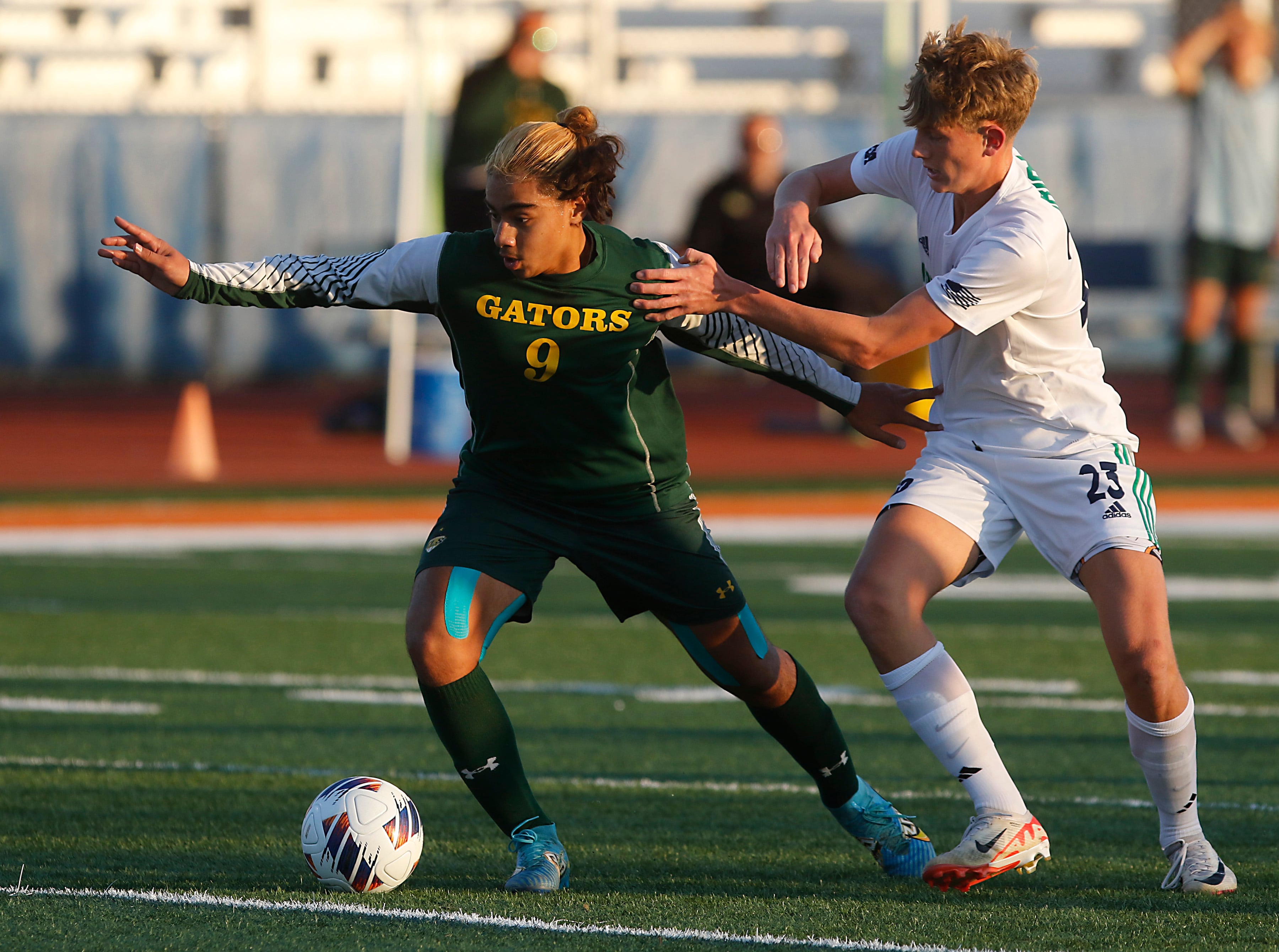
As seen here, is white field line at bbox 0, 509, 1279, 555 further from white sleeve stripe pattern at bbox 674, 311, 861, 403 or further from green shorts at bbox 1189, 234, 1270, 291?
white sleeve stripe pattern at bbox 674, 311, 861, 403

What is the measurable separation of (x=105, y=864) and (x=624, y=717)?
2628 millimetres

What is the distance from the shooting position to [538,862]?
469 cm

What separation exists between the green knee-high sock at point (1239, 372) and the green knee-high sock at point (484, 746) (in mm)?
12234

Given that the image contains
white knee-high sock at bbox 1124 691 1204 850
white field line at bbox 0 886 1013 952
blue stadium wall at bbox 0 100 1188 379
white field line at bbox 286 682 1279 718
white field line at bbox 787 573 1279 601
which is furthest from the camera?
blue stadium wall at bbox 0 100 1188 379

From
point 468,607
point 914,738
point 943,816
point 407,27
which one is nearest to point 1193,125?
point 914,738

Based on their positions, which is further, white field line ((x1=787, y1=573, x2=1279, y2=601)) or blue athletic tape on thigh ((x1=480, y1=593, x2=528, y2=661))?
white field line ((x1=787, y1=573, x2=1279, y2=601))

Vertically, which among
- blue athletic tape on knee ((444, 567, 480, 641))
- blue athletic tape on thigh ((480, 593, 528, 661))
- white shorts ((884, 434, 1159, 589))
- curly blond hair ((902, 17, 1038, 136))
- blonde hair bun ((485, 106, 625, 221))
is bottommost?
blue athletic tape on thigh ((480, 593, 528, 661))

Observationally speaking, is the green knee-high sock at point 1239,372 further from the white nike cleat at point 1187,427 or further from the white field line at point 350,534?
the white field line at point 350,534

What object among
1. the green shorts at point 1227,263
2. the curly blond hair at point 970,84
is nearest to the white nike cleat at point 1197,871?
the curly blond hair at point 970,84

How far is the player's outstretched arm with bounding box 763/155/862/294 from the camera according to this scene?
483 cm

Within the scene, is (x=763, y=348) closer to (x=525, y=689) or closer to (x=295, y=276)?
(x=295, y=276)

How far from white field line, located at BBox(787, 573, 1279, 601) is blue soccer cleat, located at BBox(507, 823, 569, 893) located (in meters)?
5.66

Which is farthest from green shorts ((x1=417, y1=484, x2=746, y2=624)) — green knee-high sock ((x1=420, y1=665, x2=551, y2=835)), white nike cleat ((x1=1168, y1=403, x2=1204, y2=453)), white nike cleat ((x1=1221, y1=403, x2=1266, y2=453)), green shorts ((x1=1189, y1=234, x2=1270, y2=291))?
white nike cleat ((x1=1221, y1=403, x2=1266, y2=453))

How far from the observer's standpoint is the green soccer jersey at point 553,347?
4.77 metres
